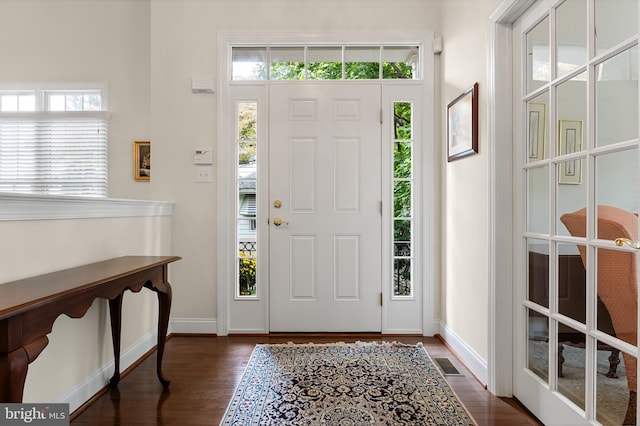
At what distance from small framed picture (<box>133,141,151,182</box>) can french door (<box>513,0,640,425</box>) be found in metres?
3.12

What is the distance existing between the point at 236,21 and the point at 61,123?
206 centimetres

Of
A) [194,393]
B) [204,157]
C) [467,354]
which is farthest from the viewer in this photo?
[204,157]

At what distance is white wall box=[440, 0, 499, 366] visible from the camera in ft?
7.23

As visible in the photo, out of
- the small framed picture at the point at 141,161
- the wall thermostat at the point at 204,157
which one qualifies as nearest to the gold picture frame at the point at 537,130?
the wall thermostat at the point at 204,157

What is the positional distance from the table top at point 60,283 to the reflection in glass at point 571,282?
1.91 metres

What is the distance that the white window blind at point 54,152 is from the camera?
Result: 3.63 metres

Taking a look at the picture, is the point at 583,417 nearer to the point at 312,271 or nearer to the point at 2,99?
the point at 312,271

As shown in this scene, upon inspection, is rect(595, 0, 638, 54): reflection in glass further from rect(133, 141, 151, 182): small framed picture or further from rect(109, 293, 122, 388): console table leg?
rect(133, 141, 151, 182): small framed picture

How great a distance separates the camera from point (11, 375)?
105cm

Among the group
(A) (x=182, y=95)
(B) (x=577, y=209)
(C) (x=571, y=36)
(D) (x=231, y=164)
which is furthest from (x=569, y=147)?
(A) (x=182, y=95)

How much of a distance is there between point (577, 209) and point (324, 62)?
7.44 feet

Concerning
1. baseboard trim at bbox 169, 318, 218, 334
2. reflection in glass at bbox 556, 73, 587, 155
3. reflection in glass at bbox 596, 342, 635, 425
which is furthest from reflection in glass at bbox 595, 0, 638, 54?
baseboard trim at bbox 169, 318, 218, 334

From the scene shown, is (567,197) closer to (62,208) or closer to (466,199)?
(466,199)

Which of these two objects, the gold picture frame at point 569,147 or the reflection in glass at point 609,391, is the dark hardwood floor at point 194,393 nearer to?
the reflection in glass at point 609,391
